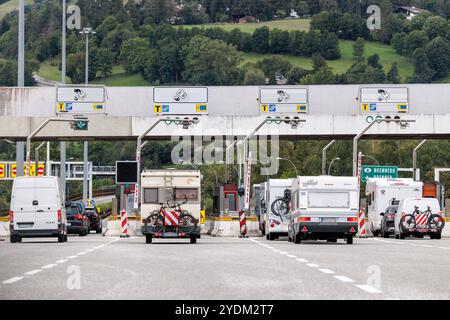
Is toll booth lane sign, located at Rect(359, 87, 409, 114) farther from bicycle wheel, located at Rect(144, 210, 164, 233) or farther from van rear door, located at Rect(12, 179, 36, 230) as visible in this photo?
van rear door, located at Rect(12, 179, 36, 230)

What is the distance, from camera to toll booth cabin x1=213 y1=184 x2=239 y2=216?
2334 inches

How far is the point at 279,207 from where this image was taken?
4847cm

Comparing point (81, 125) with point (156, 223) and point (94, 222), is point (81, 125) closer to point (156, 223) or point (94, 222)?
point (94, 222)

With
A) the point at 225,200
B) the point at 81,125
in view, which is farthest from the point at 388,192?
the point at 81,125

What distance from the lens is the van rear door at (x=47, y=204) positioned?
42219mm

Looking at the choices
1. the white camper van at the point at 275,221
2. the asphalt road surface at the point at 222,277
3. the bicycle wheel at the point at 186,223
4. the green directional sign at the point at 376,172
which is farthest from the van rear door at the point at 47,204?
the green directional sign at the point at 376,172

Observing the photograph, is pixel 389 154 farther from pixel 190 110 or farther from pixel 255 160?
pixel 190 110

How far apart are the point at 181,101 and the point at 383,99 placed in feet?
31.1

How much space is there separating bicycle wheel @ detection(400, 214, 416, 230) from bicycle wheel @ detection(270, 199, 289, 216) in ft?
16.5

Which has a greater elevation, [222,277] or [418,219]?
[418,219]

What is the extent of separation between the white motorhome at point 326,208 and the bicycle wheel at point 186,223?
3160 mm

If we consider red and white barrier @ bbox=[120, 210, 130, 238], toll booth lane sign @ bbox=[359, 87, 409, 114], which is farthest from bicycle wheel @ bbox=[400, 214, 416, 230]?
toll booth lane sign @ bbox=[359, 87, 409, 114]
